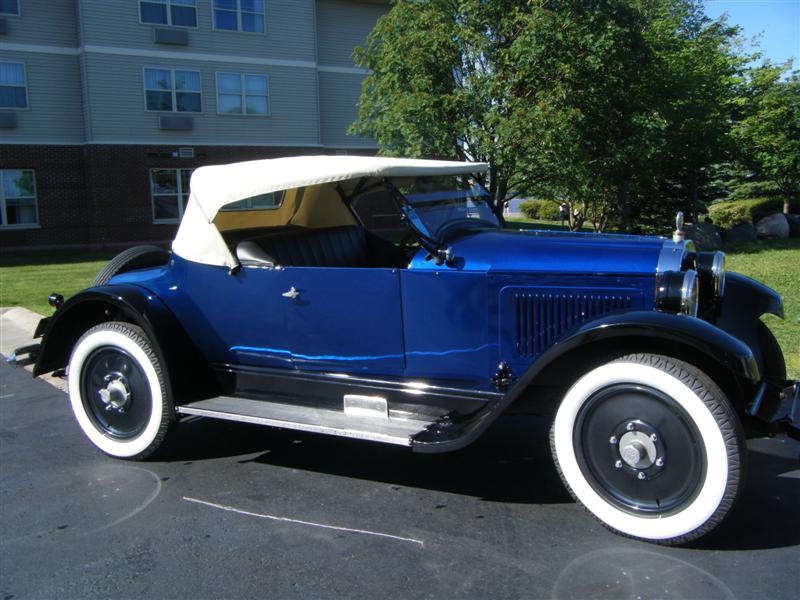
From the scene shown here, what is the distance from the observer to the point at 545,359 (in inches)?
129

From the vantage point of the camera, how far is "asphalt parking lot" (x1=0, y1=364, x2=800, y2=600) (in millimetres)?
2900

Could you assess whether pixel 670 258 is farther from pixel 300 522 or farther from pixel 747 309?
pixel 300 522

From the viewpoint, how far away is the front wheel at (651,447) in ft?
9.77

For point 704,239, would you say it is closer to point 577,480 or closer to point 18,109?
point 577,480

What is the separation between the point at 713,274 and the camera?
12.7ft

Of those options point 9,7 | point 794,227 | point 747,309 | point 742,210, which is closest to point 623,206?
point 794,227

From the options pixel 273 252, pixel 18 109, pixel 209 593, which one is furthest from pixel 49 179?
pixel 209 593

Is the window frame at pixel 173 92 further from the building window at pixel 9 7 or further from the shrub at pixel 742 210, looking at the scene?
the shrub at pixel 742 210

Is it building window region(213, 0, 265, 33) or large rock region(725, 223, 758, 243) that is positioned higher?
building window region(213, 0, 265, 33)

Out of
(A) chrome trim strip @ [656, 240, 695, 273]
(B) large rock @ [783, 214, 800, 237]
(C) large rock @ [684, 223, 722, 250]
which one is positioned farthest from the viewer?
(B) large rock @ [783, 214, 800, 237]

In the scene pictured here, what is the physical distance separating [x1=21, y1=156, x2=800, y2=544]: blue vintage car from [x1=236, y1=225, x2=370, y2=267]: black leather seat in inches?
0.6

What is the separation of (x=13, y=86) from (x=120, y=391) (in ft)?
65.1

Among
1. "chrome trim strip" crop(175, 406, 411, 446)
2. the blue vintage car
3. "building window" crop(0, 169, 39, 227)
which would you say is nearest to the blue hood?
the blue vintage car

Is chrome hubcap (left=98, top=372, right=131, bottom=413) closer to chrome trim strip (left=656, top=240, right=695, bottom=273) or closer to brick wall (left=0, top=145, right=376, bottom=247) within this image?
chrome trim strip (left=656, top=240, right=695, bottom=273)
